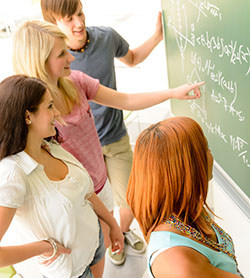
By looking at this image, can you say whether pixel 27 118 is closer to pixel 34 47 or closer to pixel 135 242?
pixel 34 47

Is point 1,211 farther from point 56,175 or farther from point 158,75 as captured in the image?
point 158,75

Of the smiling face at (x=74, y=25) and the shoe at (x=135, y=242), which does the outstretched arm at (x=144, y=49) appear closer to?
the smiling face at (x=74, y=25)

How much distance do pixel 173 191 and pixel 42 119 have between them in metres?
0.58

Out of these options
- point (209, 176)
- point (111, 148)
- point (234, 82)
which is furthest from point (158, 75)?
point (209, 176)

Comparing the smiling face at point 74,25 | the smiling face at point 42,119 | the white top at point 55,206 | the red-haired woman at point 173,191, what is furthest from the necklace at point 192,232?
the smiling face at point 74,25

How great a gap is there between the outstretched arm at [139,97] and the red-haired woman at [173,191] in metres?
0.78

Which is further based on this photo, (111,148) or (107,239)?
(111,148)

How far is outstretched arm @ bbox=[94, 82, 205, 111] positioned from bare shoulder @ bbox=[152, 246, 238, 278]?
1001 mm

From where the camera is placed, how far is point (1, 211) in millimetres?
1188

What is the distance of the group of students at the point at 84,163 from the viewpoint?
3.28ft

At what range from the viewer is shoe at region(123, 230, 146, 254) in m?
2.52

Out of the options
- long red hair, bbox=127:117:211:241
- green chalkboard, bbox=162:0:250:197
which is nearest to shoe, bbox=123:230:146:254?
green chalkboard, bbox=162:0:250:197

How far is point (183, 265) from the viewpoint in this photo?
879mm

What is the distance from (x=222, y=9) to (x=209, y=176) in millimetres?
701
